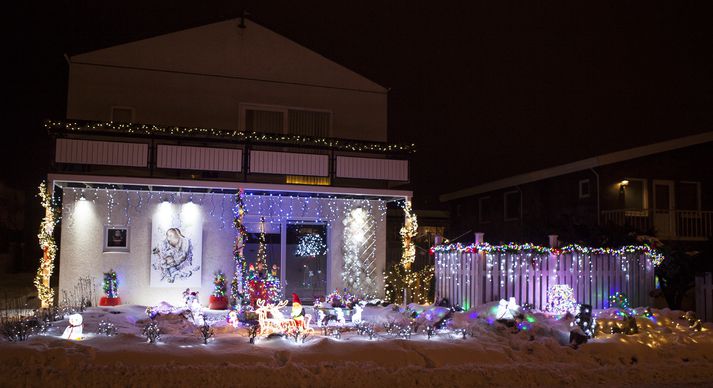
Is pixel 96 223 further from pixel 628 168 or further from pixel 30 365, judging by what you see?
pixel 628 168

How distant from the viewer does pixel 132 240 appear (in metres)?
15.4

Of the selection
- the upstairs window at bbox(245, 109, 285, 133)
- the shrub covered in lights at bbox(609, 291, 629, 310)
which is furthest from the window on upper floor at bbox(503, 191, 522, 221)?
the upstairs window at bbox(245, 109, 285, 133)

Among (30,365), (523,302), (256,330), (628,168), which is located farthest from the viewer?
(628,168)

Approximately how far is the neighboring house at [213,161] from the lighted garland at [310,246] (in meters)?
0.12

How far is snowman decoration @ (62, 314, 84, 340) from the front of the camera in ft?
32.2

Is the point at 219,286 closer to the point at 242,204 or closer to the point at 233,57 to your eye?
the point at 242,204

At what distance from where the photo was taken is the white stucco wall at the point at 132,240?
15008 mm

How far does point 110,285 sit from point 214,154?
4.24m

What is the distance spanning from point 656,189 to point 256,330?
17761mm

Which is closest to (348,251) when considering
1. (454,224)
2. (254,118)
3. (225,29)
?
(254,118)

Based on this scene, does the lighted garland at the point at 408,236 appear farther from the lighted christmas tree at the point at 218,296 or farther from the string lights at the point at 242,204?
the lighted christmas tree at the point at 218,296

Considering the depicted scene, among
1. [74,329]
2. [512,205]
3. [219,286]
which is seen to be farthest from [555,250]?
[512,205]

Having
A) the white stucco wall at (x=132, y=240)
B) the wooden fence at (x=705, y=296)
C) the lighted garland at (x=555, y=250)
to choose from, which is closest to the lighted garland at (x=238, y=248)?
the white stucco wall at (x=132, y=240)

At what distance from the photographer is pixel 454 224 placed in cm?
3284
